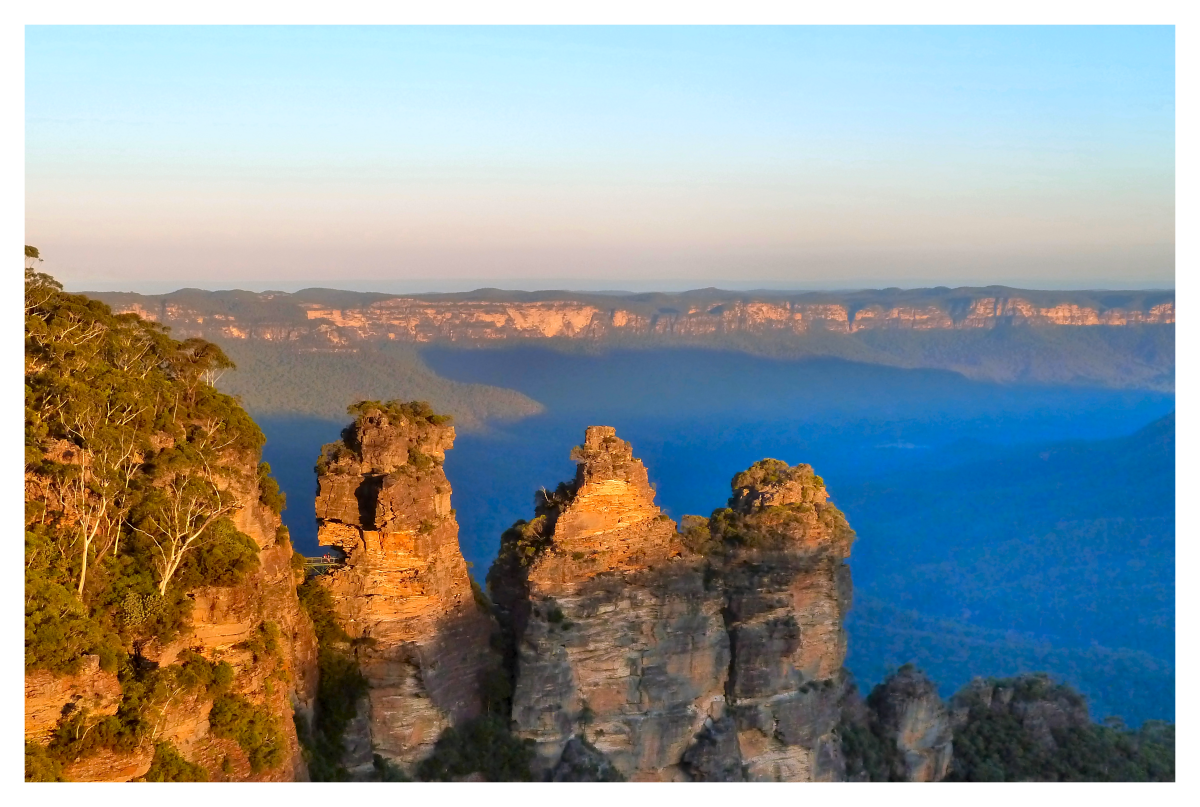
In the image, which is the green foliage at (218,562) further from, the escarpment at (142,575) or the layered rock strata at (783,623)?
the layered rock strata at (783,623)

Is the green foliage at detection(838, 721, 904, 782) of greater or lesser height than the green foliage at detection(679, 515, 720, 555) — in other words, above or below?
below

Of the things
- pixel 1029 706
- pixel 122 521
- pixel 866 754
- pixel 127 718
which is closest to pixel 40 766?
pixel 127 718

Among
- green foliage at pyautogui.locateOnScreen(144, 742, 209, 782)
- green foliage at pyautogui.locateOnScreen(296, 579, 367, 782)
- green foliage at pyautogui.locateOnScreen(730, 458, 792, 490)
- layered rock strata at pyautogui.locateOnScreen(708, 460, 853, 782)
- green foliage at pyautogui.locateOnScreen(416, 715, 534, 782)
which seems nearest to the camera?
green foliage at pyautogui.locateOnScreen(144, 742, 209, 782)

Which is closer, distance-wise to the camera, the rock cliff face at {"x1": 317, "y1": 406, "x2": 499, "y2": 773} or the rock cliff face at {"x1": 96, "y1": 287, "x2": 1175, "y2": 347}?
the rock cliff face at {"x1": 317, "y1": 406, "x2": 499, "y2": 773}

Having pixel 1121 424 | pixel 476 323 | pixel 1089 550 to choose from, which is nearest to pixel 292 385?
pixel 476 323

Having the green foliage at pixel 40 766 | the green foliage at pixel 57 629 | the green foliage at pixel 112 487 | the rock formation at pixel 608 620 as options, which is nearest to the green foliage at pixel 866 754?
the rock formation at pixel 608 620

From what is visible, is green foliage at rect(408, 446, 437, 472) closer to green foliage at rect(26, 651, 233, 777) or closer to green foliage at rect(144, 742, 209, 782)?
green foliage at rect(26, 651, 233, 777)

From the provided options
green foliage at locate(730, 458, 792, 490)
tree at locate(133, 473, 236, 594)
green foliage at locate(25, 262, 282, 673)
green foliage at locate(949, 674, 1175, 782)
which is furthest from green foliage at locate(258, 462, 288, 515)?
green foliage at locate(949, 674, 1175, 782)
